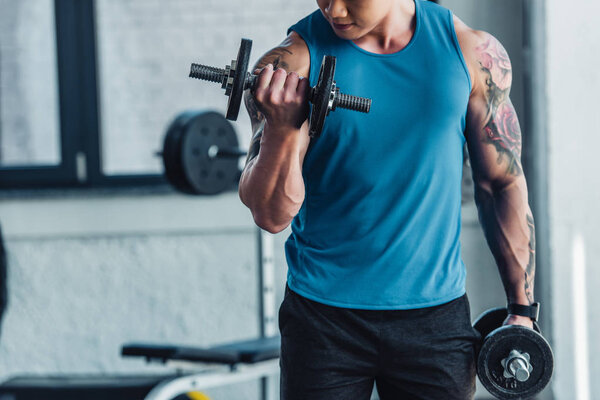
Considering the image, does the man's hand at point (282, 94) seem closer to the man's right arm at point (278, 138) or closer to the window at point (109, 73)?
the man's right arm at point (278, 138)

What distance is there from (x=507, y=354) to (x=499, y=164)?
28 cm

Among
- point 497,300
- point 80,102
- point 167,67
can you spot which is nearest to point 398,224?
point 497,300

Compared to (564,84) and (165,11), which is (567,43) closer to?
(564,84)

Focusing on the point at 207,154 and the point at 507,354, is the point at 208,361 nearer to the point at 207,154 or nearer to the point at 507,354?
the point at 207,154

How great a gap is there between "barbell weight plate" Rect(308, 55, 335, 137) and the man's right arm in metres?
0.03

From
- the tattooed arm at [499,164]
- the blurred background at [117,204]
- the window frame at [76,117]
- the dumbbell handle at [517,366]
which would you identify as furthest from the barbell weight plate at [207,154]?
the dumbbell handle at [517,366]

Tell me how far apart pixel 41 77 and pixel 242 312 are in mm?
1098

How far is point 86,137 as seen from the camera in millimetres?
2271

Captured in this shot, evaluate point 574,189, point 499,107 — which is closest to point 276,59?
point 499,107

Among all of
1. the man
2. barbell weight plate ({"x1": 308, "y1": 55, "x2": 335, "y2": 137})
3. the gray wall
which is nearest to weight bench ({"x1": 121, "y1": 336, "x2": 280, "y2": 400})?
the man

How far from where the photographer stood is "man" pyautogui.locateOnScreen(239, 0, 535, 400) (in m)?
0.87

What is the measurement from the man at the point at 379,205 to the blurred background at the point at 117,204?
1.30m

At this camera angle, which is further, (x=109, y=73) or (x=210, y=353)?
(x=109, y=73)

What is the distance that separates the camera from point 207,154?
184 cm
